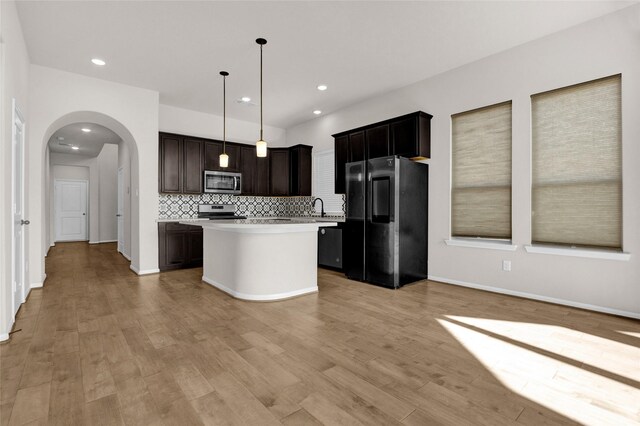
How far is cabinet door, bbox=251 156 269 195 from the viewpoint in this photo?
6.83 metres

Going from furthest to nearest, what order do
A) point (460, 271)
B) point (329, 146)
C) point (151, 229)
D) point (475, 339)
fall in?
point (329, 146) < point (151, 229) < point (460, 271) < point (475, 339)

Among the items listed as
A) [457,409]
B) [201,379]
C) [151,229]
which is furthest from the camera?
[151,229]

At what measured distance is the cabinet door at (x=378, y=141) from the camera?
189 inches

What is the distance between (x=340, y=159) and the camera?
5.53m

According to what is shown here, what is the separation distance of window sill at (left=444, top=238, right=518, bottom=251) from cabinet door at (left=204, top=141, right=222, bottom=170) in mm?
4420

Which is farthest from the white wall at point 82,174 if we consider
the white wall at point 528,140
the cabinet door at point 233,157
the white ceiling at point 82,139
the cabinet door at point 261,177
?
the white wall at point 528,140

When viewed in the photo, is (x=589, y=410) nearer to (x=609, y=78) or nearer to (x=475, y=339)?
(x=475, y=339)

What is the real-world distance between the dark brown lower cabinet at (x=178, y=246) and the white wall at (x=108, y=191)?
5.98m

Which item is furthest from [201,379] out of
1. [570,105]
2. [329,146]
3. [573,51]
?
[329,146]

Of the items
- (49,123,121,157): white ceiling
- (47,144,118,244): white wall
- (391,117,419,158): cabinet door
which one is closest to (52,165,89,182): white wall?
(47,144,118,244): white wall

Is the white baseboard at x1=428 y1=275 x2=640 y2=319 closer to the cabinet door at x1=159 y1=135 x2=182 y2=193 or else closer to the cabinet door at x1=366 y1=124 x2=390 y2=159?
the cabinet door at x1=366 y1=124 x2=390 y2=159

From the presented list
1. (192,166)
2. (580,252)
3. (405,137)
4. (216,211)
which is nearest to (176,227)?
(216,211)

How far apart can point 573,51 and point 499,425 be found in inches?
150

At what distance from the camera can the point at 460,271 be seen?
4.38 m
